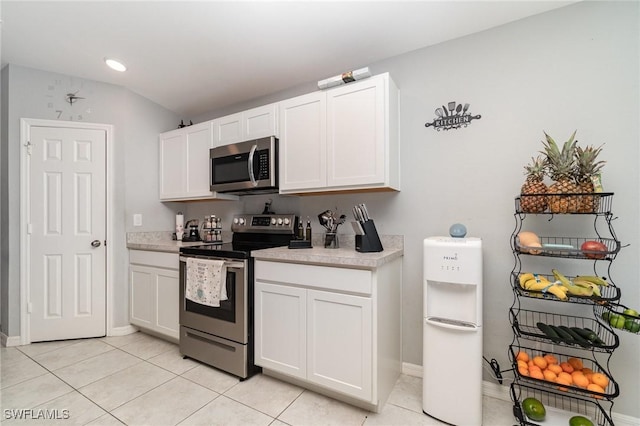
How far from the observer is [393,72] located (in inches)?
89.7

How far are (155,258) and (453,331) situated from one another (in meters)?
2.63

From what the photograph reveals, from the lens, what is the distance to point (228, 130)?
274cm

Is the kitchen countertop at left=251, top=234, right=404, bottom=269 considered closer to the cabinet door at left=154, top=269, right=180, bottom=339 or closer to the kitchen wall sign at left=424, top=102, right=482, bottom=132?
the kitchen wall sign at left=424, top=102, right=482, bottom=132

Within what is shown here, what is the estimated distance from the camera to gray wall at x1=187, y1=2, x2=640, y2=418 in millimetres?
1593

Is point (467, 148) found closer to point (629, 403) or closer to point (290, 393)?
point (629, 403)

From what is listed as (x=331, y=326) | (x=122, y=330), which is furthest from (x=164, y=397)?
(x=122, y=330)

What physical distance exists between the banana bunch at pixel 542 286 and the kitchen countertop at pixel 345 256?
0.74 meters

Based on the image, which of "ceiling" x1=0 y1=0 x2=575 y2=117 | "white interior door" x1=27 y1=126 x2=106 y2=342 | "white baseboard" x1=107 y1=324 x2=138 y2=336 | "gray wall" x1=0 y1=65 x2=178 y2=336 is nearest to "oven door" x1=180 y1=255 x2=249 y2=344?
"white baseboard" x1=107 y1=324 x2=138 y2=336

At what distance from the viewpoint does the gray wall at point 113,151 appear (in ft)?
8.52

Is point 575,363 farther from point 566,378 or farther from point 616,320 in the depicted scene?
point 616,320

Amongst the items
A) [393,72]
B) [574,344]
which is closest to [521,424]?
[574,344]

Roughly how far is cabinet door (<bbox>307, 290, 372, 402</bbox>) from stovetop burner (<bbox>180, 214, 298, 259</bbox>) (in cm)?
83

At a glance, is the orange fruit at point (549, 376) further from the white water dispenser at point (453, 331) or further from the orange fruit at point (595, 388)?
the white water dispenser at point (453, 331)

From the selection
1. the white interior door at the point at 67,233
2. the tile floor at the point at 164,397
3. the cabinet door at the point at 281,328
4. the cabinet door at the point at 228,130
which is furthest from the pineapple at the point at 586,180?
the white interior door at the point at 67,233
